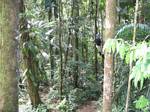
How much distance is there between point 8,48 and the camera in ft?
16.5

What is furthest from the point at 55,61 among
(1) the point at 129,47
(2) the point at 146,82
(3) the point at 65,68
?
(1) the point at 129,47

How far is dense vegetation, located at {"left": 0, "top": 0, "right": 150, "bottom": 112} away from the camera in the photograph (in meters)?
3.37

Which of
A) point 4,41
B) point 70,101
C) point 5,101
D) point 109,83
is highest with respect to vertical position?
point 4,41

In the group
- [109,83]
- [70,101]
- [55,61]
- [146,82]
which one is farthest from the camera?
[55,61]

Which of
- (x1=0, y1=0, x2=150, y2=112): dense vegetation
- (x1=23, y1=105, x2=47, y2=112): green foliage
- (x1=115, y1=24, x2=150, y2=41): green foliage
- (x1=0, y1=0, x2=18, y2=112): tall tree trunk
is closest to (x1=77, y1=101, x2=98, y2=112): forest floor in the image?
(x1=0, y1=0, x2=150, y2=112): dense vegetation

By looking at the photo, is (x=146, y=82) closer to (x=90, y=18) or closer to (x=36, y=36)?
(x=36, y=36)

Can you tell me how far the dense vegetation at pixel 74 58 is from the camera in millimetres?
3371

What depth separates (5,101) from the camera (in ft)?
17.1

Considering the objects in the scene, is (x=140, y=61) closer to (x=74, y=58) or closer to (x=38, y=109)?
(x=38, y=109)

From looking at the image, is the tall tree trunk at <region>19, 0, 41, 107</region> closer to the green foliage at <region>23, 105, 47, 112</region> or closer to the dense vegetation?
the dense vegetation

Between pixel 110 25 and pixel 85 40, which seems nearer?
pixel 110 25

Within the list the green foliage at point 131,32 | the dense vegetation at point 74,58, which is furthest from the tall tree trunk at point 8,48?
the green foliage at point 131,32

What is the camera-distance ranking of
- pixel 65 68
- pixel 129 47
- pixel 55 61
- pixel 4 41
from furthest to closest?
pixel 55 61, pixel 65 68, pixel 4 41, pixel 129 47

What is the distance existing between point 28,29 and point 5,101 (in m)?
2.47
